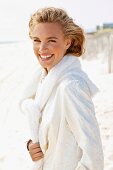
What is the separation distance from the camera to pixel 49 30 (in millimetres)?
1829

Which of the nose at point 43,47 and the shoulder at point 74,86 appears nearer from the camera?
the shoulder at point 74,86

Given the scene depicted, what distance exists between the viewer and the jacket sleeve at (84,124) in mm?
1702

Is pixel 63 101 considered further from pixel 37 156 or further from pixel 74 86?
pixel 37 156

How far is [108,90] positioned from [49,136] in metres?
9.77

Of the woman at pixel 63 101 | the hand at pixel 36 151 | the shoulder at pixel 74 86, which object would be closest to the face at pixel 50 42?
the woman at pixel 63 101

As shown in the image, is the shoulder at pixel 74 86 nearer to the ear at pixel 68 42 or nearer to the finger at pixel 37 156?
the ear at pixel 68 42

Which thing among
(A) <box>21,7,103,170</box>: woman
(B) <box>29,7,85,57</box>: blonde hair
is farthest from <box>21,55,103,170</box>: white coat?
(B) <box>29,7,85,57</box>: blonde hair

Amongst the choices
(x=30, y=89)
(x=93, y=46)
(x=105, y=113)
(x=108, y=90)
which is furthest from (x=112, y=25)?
(x=30, y=89)

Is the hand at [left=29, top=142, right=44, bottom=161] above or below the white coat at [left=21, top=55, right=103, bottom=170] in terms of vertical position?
below

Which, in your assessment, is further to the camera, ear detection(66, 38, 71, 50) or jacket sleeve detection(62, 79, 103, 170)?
ear detection(66, 38, 71, 50)

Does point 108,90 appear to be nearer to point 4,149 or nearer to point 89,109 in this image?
point 4,149

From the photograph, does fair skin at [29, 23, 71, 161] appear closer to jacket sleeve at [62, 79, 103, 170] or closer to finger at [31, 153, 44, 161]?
finger at [31, 153, 44, 161]

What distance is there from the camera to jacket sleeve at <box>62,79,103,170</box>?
1702 mm

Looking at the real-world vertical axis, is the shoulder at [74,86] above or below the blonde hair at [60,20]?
below
